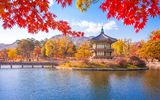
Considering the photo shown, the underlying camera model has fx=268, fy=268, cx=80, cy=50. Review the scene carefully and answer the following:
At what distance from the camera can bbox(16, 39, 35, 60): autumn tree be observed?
301ft

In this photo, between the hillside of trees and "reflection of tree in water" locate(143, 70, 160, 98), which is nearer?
"reflection of tree in water" locate(143, 70, 160, 98)

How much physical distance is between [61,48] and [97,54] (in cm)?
1880

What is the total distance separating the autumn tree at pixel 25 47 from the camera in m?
91.8

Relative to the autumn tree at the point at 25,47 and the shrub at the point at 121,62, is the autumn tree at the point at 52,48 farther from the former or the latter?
the shrub at the point at 121,62

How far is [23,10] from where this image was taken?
17.0 ft

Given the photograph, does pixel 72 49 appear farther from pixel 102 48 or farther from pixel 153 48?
pixel 153 48

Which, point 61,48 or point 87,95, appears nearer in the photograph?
point 87,95

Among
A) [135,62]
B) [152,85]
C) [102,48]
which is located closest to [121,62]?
[135,62]

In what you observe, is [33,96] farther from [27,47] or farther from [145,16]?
[27,47]

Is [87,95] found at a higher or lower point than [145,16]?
lower

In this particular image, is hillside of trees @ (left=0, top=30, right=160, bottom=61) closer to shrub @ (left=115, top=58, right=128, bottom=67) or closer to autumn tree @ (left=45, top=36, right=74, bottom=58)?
autumn tree @ (left=45, top=36, right=74, bottom=58)

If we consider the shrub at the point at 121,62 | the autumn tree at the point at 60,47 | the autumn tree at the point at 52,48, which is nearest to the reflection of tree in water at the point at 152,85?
the shrub at the point at 121,62

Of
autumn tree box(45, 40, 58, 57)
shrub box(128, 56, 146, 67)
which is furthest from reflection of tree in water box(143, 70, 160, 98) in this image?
autumn tree box(45, 40, 58, 57)

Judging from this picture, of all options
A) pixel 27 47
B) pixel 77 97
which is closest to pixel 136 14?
pixel 77 97
